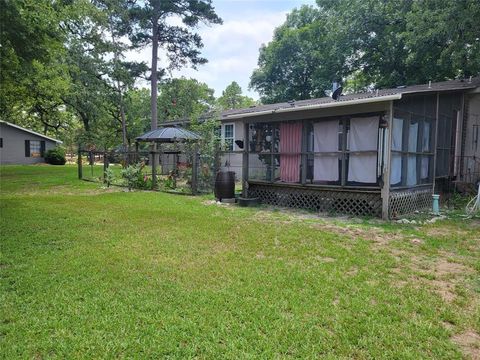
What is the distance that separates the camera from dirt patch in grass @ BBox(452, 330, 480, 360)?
2445mm

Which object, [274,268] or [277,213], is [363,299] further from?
[277,213]

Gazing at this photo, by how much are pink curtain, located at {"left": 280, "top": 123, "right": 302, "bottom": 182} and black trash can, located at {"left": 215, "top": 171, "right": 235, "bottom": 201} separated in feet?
5.07

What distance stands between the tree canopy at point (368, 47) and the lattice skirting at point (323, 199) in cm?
680

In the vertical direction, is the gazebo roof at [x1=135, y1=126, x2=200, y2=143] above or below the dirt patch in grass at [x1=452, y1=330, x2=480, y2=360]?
above

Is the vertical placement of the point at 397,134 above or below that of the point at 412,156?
above

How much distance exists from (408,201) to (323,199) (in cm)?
204

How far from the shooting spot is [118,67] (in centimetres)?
2197

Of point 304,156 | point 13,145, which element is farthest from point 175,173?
point 13,145

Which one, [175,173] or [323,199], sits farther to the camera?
[175,173]

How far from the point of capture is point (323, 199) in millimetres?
8633

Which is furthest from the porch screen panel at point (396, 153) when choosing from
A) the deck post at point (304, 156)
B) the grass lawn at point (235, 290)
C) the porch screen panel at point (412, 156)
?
the deck post at point (304, 156)

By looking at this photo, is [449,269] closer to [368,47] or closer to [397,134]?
[397,134]

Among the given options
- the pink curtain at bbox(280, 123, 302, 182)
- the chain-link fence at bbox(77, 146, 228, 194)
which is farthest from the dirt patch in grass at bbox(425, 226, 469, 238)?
the chain-link fence at bbox(77, 146, 228, 194)

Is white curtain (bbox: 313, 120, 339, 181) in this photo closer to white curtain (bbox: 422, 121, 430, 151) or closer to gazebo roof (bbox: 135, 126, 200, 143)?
white curtain (bbox: 422, 121, 430, 151)
